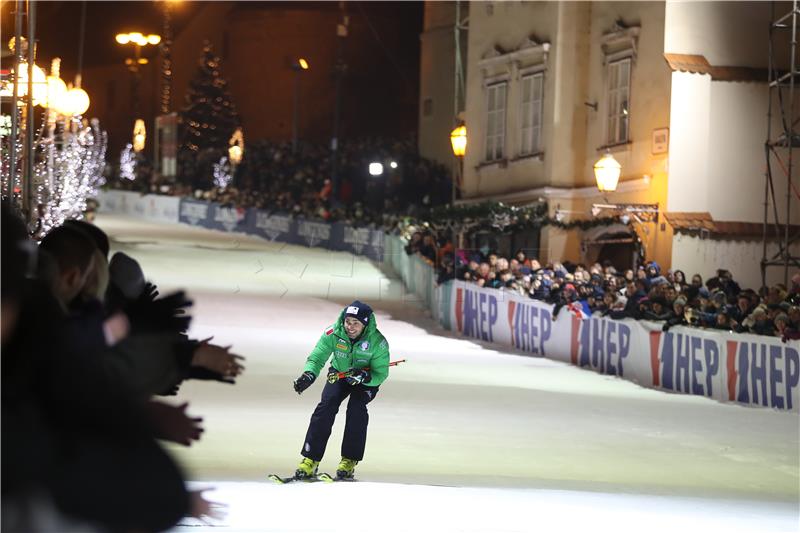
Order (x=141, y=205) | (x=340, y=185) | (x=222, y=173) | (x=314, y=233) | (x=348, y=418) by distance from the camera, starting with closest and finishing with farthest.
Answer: (x=348, y=418) → (x=314, y=233) → (x=340, y=185) → (x=141, y=205) → (x=222, y=173)

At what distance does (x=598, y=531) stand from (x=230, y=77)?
231 ft

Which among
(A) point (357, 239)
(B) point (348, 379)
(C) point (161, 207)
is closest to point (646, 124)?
(A) point (357, 239)

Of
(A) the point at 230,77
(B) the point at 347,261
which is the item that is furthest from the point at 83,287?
(A) the point at 230,77

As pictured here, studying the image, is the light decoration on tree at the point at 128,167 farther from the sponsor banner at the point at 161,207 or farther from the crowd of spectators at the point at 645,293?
the crowd of spectators at the point at 645,293

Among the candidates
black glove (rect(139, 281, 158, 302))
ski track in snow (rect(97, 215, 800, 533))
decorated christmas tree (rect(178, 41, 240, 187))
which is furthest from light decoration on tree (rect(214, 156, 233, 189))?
black glove (rect(139, 281, 158, 302))

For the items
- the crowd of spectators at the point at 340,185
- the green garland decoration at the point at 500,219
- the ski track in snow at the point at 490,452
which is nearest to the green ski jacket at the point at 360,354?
the ski track in snow at the point at 490,452

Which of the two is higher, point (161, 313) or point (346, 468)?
point (161, 313)

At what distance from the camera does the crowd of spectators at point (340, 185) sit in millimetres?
48534

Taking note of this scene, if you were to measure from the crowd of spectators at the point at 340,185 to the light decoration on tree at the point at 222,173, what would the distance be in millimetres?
1597

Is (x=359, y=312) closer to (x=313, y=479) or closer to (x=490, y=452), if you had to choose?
(x=313, y=479)

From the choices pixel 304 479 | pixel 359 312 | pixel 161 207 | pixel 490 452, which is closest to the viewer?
pixel 359 312

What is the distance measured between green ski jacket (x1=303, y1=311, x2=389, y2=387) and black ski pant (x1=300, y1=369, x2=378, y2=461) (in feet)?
0.39

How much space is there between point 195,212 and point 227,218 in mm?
2713

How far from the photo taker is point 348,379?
11.5 m
